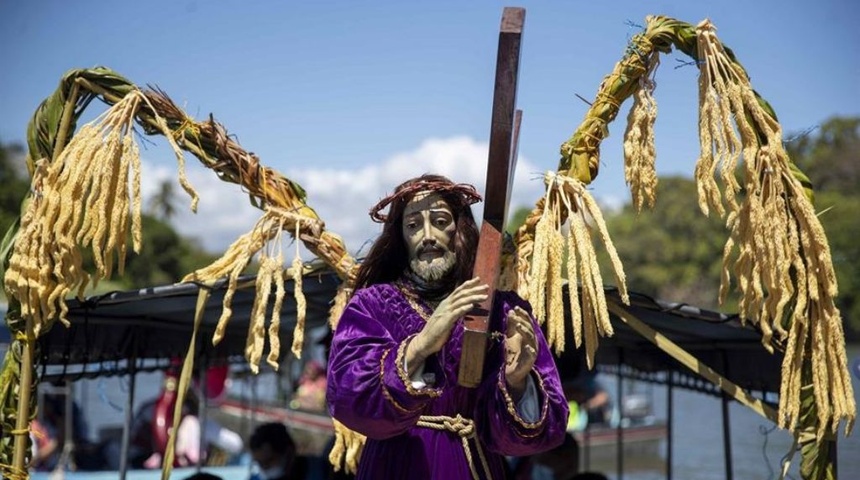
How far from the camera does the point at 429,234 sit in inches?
115

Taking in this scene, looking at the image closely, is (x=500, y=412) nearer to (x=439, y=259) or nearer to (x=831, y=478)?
(x=439, y=259)

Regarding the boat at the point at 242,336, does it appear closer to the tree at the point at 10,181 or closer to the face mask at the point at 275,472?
the face mask at the point at 275,472

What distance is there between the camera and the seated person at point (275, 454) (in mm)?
5941

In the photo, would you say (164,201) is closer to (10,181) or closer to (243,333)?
(10,181)

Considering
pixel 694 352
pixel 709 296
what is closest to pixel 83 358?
pixel 694 352

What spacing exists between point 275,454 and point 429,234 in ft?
11.1

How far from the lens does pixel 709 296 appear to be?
42.0 meters

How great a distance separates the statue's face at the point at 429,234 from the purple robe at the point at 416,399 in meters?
0.12

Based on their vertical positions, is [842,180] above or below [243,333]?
above

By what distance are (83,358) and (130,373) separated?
0.39m

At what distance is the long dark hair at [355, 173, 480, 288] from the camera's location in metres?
2.96

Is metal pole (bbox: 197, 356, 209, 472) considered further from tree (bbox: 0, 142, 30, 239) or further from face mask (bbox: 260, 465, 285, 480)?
tree (bbox: 0, 142, 30, 239)

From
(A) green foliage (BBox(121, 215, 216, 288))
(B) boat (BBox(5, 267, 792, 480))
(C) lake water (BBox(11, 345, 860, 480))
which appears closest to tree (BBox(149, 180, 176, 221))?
(A) green foliage (BBox(121, 215, 216, 288))

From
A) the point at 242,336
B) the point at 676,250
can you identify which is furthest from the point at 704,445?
the point at 676,250
